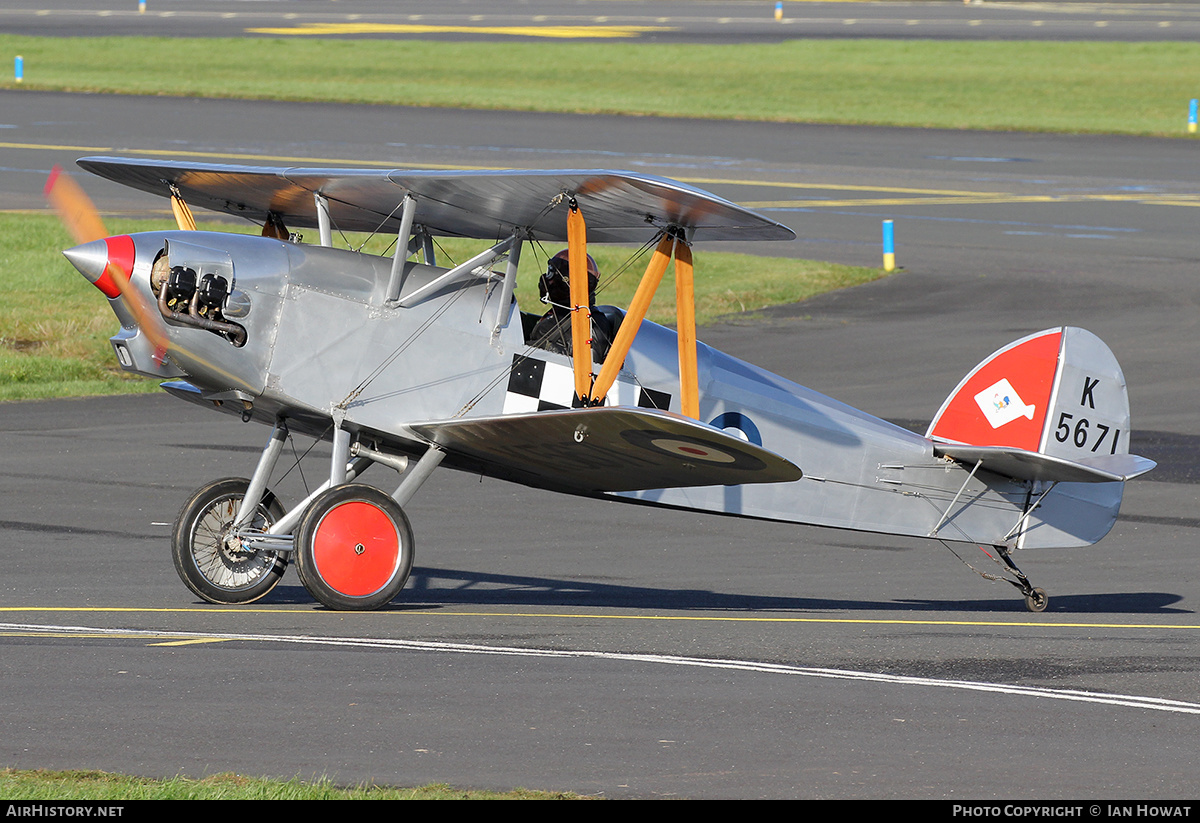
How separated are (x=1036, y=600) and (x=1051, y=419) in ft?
4.67

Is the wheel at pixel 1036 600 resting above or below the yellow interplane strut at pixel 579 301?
below

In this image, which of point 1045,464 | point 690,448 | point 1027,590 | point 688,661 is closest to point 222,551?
point 690,448

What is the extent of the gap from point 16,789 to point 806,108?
157 ft

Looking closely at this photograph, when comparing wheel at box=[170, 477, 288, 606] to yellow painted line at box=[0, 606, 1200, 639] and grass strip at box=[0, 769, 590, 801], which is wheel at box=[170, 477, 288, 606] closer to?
yellow painted line at box=[0, 606, 1200, 639]

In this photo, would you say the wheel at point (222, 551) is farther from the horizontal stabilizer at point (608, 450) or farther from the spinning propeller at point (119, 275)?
the horizontal stabilizer at point (608, 450)

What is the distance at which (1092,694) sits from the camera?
29.7 ft

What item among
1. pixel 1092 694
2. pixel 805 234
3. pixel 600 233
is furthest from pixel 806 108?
pixel 1092 694

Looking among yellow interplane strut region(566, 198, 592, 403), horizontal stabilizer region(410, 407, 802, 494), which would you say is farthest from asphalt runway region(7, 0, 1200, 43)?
yellow interplane strut region(566, 198, 592, 403)

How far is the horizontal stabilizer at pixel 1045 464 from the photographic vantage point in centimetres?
1188

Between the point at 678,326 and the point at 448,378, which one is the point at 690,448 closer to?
the point at 678,326

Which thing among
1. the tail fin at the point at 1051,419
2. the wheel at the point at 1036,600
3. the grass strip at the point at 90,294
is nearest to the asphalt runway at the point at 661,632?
the wheel at the point at 1036,600

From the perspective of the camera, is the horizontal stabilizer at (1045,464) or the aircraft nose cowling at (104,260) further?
the horizontal stabilizer at (1045,464)

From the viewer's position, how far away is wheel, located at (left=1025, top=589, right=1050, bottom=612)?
12.9 metres
